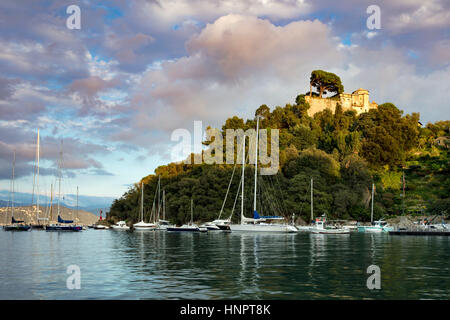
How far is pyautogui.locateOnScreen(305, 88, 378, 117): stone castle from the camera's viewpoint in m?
128

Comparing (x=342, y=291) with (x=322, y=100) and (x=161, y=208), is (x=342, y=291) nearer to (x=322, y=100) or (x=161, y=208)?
(x=161, y=208)

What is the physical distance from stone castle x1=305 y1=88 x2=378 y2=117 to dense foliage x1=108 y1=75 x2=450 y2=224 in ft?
23.5

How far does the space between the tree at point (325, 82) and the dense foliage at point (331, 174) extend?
15738mm

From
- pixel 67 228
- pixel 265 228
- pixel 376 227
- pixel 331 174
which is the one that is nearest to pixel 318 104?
pixel 331 174

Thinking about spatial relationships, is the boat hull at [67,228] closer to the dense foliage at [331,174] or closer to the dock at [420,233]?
the dense foliage at [331,174]

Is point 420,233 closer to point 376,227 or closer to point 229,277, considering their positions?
point 376,227

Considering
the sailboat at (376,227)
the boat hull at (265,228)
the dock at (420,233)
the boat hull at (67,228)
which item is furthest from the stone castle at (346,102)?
the boat hull at (67,228)

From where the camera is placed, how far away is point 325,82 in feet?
440

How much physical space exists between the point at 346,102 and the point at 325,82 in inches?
367

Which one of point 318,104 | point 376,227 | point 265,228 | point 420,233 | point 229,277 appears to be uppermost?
point 318,104

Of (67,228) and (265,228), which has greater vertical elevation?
(265,228)

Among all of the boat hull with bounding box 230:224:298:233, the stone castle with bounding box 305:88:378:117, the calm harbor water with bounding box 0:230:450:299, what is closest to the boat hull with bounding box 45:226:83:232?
the boat hull with bounding box 230:224:298:233

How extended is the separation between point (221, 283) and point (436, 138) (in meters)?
106
